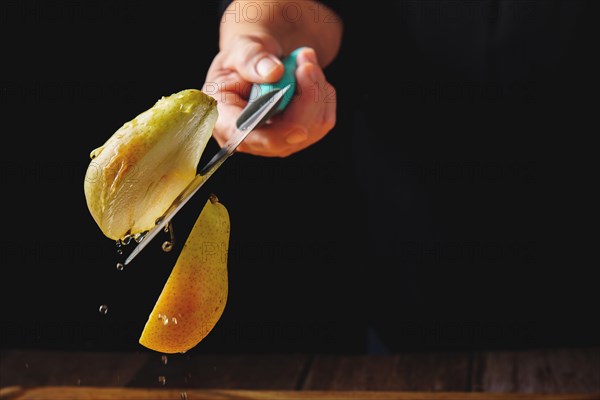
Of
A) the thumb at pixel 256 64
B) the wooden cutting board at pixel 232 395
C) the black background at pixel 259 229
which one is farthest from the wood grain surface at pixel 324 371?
the thumb at pixel 256 64

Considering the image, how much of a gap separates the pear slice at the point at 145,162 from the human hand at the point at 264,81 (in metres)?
0.15

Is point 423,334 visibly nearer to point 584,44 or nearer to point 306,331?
point 306,331

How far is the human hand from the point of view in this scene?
66cm

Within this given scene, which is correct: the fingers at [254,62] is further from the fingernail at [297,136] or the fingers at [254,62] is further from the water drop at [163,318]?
the water drop at [163,318]

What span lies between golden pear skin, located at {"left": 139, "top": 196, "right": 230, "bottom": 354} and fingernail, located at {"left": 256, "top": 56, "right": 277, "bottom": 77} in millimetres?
130

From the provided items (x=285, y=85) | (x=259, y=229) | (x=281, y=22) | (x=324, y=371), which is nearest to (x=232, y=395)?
(x=324, y=371)

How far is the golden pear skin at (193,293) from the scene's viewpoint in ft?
1.77

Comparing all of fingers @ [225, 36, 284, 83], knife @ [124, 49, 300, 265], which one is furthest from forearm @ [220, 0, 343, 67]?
knife @ [124, 49, 300, 265]

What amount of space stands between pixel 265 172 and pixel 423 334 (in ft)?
0.94

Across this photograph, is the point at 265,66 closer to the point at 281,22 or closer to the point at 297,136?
the point at 297,136

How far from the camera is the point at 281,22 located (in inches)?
32.4

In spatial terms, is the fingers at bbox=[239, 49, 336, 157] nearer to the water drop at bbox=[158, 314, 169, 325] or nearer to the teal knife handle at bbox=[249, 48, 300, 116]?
the teal knife handle at bbox=[249, 48, 300, 116]

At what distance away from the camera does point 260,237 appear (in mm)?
1145

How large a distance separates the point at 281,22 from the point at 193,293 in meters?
0.37
